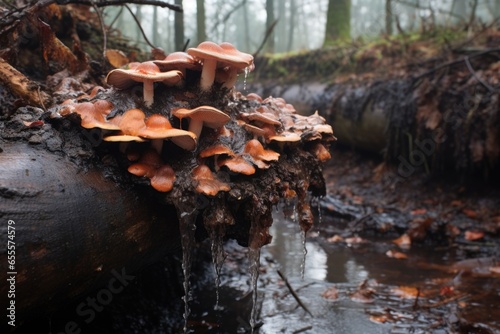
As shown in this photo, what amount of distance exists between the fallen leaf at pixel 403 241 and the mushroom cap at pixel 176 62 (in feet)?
14.4

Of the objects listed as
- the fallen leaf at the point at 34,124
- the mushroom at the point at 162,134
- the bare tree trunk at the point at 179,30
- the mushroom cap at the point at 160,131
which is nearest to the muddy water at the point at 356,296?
the mushroom at the point at 162,134

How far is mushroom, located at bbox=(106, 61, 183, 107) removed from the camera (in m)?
2.17

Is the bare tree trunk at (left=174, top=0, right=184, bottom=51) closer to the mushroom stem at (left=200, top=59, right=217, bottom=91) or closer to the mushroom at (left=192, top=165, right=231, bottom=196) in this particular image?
the mushroom stem at (left=200, top=59, right=217, bottom=91)

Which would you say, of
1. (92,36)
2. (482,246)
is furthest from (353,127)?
(92,36)

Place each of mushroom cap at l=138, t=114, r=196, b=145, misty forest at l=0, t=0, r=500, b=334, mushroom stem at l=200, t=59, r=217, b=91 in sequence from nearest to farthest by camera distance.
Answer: misty forest at l=0, t=0, r=500, b=334
mushroom cap at l=138, t=114, r=196, b=145
mushroom stem at l=200, t=59, r=217, b=91

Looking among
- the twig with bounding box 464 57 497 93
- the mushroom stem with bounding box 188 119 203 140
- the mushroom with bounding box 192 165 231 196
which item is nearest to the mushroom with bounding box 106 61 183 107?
the mushroom stem with bounding box 188 119 203 140

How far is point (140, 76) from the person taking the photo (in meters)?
2.15

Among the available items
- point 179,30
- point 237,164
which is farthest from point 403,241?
point 179,30

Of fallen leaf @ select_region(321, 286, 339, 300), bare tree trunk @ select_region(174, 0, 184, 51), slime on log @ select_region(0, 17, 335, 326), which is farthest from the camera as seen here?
bare tree trunk @ select_region(174, 0, 184, 51)

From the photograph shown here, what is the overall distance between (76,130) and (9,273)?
0.87 metres

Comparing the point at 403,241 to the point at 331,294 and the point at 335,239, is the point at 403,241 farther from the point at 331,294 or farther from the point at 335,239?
the point at 331,294

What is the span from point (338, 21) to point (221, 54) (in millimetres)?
10372

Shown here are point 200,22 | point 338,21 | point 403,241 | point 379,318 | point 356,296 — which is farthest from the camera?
point 338,21

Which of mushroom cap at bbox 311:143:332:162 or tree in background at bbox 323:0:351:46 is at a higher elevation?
tree in background at bbox 323:0:351:46
